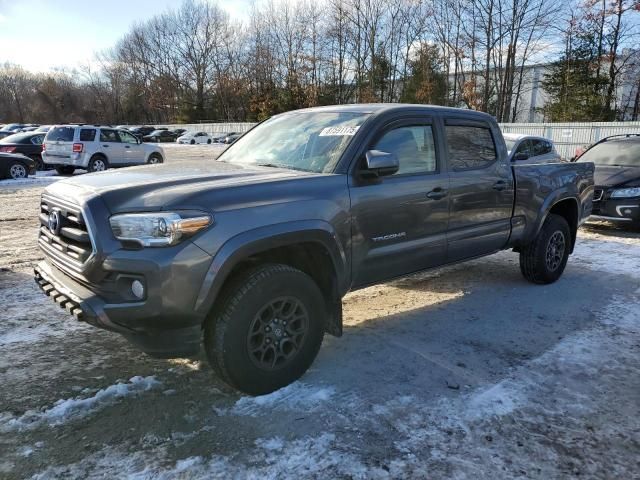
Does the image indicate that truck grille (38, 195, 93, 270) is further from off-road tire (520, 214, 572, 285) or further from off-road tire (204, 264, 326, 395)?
off-road tire (520, 214, 572, 285)

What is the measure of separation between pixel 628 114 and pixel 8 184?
1646 inches

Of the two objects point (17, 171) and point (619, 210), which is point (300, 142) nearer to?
point (619, 210)

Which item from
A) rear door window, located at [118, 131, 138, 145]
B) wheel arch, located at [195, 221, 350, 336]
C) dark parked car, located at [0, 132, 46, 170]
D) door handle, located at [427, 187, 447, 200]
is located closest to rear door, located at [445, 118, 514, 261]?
door handle, located at [427, 187, 447, 200]

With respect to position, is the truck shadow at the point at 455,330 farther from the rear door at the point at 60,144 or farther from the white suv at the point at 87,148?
the rear door at the point at 60,144

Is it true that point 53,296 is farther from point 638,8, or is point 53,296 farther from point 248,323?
point 638,8

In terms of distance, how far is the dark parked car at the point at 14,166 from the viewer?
1633 cm

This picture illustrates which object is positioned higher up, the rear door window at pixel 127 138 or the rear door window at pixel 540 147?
the rear door window at pixel 127 138

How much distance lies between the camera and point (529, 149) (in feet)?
37.3

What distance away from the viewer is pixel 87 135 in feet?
57.7

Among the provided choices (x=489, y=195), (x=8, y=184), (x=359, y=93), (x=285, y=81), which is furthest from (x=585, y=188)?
(x=285, y=81)

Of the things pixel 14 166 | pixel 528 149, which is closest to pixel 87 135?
pixel 14 166

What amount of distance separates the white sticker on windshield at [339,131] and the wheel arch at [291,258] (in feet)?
2.82

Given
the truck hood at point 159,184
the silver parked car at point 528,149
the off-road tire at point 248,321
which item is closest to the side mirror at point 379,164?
the truck hood at point 159,184

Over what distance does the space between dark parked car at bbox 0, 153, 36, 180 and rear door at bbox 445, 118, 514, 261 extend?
53.5ft
